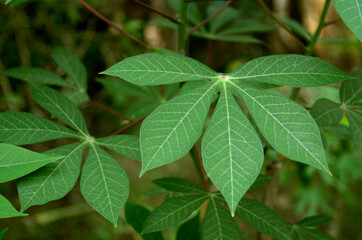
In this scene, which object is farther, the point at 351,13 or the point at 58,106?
the point at 58,106

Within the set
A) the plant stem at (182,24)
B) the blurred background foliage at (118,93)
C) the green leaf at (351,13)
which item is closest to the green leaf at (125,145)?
the plant stem at (182,24)

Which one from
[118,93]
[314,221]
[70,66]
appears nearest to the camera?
[314,221]

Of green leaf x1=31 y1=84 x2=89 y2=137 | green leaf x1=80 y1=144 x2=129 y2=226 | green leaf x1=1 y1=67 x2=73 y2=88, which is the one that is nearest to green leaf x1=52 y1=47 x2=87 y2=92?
green leaf x1=1 y1=67 x2=73 y2=88

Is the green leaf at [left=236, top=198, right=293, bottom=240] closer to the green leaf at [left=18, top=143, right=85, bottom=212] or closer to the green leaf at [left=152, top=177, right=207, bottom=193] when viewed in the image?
the green leaf at [left=152, top=177, right=207, bottom=193]

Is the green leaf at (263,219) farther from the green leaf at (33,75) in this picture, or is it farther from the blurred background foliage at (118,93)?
the blurred background foliage at (118,93)

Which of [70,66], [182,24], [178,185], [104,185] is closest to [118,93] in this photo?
[70,66]

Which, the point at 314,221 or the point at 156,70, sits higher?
the point at 156,70

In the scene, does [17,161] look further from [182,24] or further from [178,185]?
[182,24]

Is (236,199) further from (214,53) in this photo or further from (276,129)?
(214,53)
